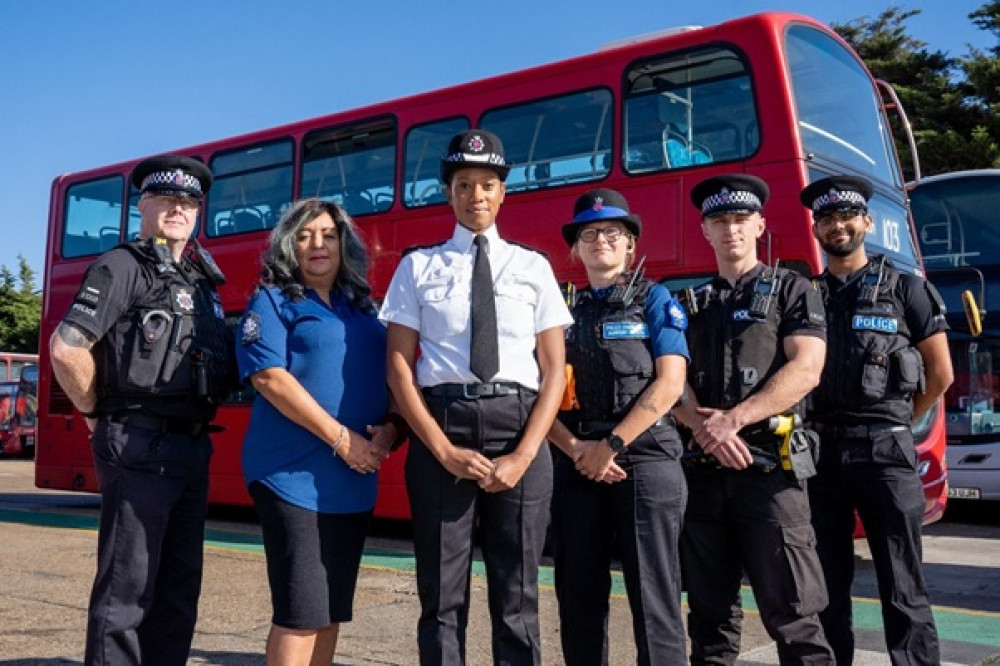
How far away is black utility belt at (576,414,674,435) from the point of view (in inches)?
141

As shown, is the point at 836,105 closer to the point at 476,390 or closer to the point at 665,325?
the point at 665,325

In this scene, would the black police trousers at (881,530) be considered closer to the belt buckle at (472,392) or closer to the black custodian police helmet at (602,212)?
the black custodian police helmet at (602,212)

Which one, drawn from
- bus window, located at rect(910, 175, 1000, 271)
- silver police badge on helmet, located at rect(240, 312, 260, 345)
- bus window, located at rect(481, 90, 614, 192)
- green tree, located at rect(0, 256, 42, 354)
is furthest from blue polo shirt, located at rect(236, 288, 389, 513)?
green tree, located at rect(0, 256, 42, 354)

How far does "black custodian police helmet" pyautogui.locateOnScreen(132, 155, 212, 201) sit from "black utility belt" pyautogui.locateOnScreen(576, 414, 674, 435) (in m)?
1.59

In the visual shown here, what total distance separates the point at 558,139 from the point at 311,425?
5155mm

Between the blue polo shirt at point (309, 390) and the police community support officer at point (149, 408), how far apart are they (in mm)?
276

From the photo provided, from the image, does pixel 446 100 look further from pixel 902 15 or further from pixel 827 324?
pixel 902 15

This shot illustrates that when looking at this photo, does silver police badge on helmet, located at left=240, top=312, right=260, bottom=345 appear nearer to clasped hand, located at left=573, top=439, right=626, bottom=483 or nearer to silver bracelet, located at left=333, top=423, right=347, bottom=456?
silver bracelet, located at left=333, top=423, right=347, bottom=456

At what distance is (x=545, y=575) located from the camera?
23.7 feet

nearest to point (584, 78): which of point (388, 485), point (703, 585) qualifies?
point (388, 485)

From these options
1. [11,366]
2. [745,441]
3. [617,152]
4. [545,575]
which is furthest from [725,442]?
[11,366]

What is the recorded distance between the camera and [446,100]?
28.2ft

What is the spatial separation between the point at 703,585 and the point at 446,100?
5758 millimetres

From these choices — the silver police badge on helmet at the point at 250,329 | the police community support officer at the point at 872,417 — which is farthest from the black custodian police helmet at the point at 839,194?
the silver police badge on helmet at the point at 250,329
